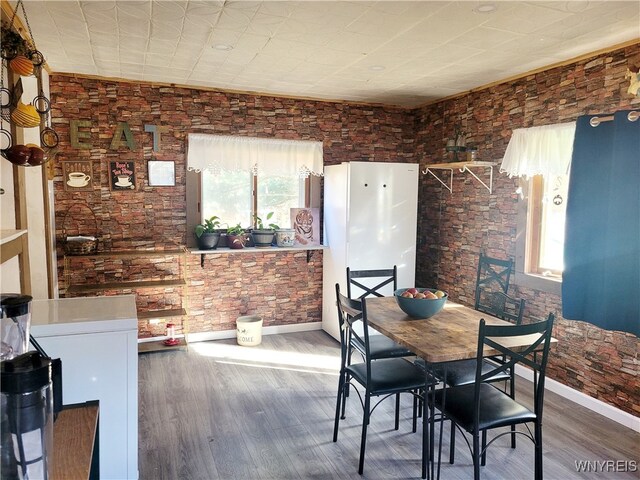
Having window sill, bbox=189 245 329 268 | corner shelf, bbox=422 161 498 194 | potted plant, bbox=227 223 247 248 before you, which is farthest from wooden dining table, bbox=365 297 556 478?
potted plant, bbox=227 223 247 248

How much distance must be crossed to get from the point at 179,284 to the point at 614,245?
350cm

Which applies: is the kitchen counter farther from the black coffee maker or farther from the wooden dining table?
the wooden dining table

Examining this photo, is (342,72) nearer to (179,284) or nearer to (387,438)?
(179,284)

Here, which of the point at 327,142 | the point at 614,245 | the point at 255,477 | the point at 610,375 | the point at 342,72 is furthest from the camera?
the point at 327,142

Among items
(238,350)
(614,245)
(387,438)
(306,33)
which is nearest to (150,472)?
(387,438)

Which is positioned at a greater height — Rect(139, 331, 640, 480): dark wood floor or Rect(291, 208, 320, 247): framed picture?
Rect(291, 208, 320, 247): framed picture

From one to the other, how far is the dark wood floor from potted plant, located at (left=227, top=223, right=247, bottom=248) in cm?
118

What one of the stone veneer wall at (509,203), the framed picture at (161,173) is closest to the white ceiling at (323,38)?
the stone veneer wall at (509,203)

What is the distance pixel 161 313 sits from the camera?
4.40m

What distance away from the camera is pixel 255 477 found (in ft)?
8.25

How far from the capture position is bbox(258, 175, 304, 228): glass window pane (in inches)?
192

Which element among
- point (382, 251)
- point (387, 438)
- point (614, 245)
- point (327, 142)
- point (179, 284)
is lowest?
point (387, 438)

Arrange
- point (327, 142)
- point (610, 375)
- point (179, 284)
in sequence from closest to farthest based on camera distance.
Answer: point (610, 375), point (179, 284), point (327, 142)

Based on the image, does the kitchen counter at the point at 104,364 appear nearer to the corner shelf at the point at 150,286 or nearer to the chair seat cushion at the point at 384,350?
the chair seat cushion at the point at 384,350
